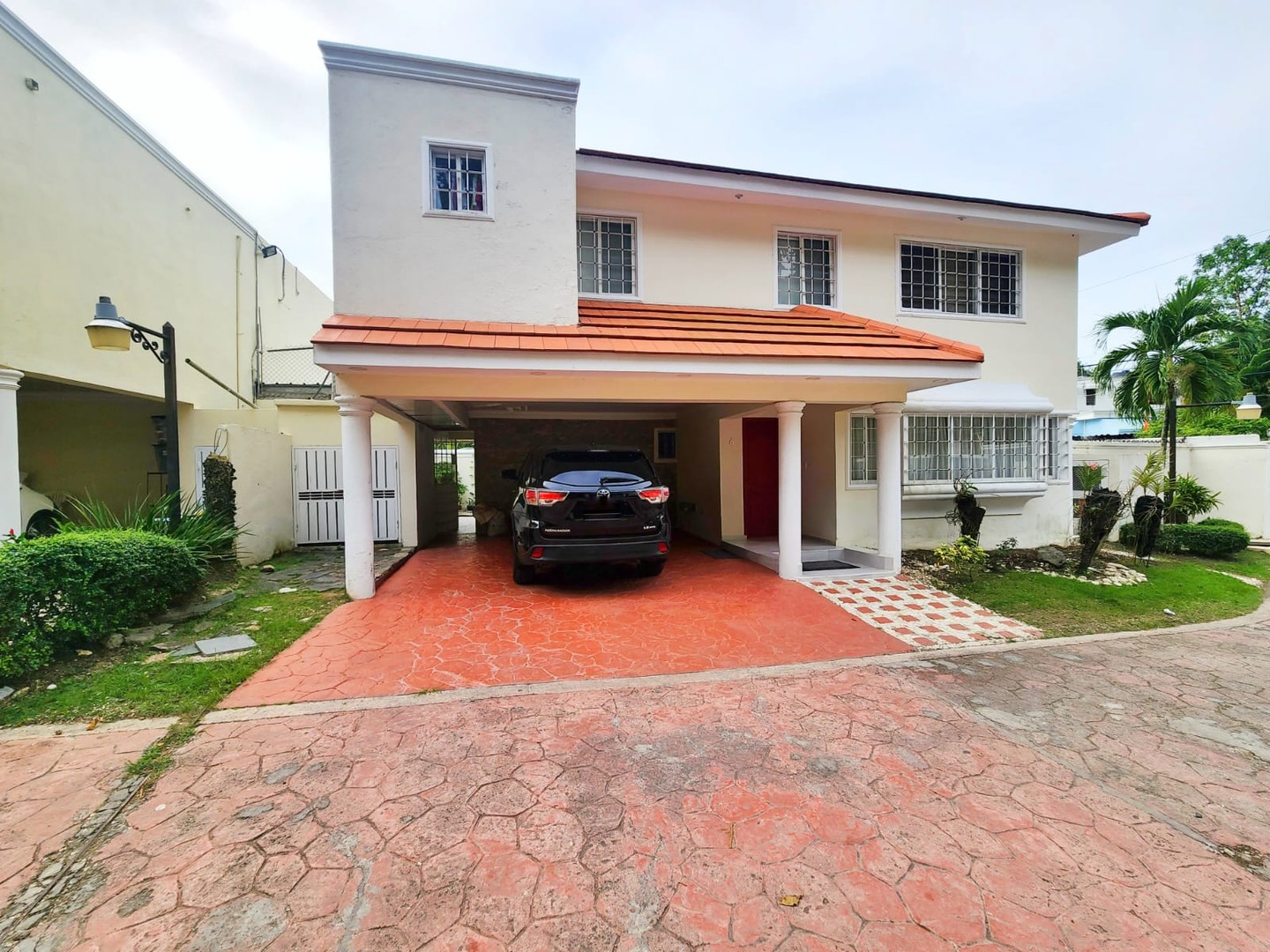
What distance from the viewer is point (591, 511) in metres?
6.07

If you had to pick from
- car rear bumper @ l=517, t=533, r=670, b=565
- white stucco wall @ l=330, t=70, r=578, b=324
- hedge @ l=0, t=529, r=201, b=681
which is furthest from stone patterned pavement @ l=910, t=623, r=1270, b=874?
hedge @ l=0, t=529, r=201, b=681

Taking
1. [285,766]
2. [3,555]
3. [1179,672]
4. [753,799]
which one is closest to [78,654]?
[3,555]

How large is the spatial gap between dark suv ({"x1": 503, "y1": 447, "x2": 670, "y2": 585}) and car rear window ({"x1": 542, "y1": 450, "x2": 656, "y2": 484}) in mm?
11

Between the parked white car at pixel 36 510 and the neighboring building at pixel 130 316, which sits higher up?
the neighboring building at pixel 130 316

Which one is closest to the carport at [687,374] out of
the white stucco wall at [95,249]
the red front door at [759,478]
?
the red front door at [759,478]

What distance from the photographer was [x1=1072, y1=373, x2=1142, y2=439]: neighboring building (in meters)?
25.9

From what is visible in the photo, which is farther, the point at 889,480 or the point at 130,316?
the point at 130,316

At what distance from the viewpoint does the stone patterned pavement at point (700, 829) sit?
1.94 meters

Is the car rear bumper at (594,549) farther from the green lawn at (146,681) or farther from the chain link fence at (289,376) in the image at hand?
the chain link fence at (289,376)

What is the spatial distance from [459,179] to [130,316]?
23.0ft

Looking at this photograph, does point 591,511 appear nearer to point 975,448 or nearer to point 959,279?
point 975,448

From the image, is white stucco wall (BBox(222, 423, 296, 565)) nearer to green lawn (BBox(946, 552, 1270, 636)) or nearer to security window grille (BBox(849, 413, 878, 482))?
security window grille (BBox(849, 413, 878, 482))

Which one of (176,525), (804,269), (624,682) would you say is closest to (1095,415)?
(804,269)

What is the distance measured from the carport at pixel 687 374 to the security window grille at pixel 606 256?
577 mm
